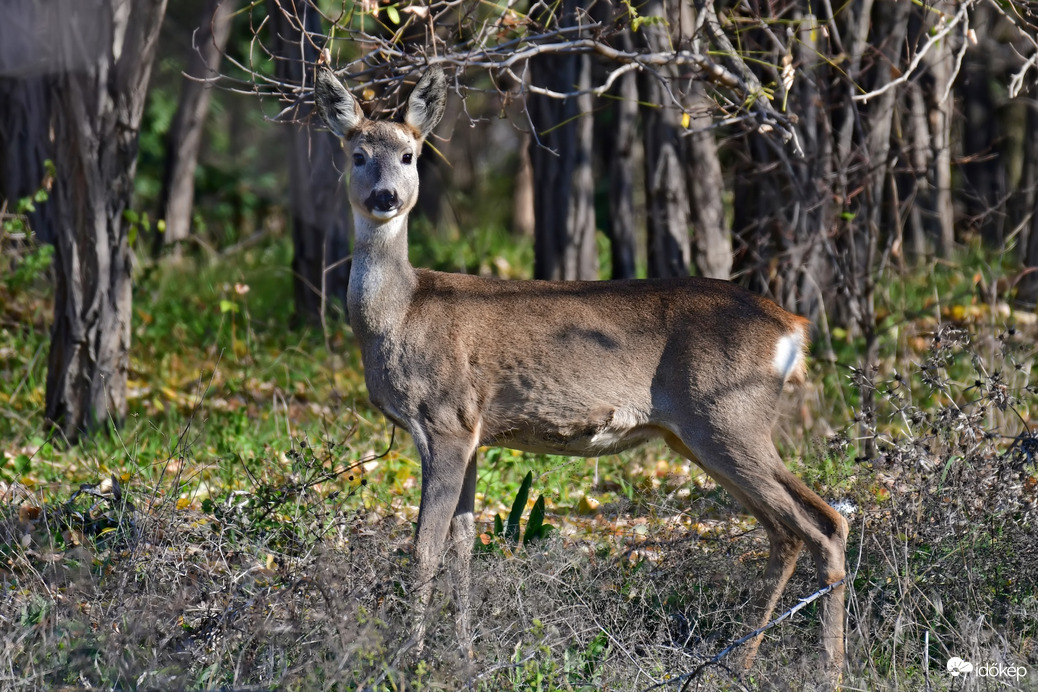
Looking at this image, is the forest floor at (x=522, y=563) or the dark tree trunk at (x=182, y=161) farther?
the dark tree trunk at (x=182, y=161)

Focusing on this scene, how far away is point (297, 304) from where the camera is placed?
8.68 m

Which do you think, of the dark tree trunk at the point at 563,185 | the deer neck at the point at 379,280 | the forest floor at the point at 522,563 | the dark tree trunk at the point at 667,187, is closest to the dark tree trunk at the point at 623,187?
the dark tree trunk at the point at 563,185

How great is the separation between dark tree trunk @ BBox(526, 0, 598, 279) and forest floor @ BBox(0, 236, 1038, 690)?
224cm

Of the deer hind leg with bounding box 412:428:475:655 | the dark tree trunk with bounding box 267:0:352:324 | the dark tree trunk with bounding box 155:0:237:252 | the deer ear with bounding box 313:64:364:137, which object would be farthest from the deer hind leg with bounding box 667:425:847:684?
Result: the dark tree trunk with bounding box 155:0:237:252

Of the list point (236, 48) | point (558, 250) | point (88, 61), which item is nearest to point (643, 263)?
point (558, 250)

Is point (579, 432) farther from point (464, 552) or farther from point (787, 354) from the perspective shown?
point (787, 354)

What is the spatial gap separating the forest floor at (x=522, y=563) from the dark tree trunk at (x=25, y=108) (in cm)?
312

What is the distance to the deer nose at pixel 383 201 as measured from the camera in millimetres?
4691

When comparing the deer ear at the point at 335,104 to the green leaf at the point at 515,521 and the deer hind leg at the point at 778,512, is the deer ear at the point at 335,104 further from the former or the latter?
the deer hind leg at the point at 778,512

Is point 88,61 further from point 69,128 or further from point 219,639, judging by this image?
point 219,639

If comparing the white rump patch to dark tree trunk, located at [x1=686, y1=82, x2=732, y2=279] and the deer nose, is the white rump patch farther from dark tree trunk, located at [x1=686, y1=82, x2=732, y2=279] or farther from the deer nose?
dark tree trunk, located at [x1=686, y1=82, x2=732, y2=279]

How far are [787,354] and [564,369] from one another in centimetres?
92

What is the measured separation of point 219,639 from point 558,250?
200 inches

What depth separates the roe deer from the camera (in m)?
4.55
